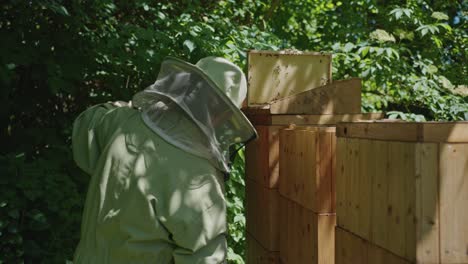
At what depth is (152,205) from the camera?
2064mm

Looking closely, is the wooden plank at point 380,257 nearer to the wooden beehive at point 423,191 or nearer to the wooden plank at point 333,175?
the wooden beehive at point 423,191

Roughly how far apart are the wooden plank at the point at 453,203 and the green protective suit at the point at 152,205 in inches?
34.5

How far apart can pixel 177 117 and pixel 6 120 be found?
2.98 m

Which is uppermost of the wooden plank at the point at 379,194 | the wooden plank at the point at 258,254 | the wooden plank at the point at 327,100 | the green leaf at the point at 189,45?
the green leaf at the point at 189,45

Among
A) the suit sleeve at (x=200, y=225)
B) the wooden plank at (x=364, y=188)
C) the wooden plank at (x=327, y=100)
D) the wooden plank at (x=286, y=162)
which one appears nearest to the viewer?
the wooden plank at (x=364, y=188)

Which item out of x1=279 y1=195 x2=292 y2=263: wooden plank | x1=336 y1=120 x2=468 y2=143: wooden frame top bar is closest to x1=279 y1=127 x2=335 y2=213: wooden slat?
x1=279 y1=195 x2=292 y2=263: wooden plank

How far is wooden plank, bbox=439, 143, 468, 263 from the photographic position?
1.58 m

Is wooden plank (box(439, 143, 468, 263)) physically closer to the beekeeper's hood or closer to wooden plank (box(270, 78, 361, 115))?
the beekeeper's hood

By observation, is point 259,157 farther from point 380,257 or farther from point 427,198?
point 427,198

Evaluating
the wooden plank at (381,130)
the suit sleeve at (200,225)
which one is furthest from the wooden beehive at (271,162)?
the suit sleeve at (200,225)

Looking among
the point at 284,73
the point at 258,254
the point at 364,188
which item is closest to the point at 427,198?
the point at 364,188

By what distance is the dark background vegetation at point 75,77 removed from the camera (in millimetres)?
4059

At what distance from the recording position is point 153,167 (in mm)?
2092

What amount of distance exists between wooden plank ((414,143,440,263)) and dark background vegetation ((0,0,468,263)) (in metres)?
2.75
